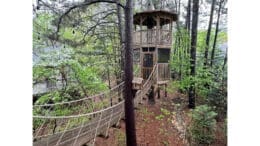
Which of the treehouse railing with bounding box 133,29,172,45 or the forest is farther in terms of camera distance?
the treehouse railing with bounding box 133,29,172,45

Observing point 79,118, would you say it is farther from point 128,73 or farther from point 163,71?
point 163,71

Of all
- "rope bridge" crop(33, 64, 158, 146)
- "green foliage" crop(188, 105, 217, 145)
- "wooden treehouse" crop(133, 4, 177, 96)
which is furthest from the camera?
"wooden treehouse" crop(133, 4, 177, 96)

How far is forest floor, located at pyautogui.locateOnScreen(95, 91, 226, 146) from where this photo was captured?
1611 mm

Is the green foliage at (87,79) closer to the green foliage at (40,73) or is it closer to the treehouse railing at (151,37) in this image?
the green foliage at (40,73)

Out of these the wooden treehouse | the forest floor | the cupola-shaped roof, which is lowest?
the forest floor

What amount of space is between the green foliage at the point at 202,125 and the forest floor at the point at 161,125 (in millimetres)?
40

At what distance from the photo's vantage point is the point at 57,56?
156cm

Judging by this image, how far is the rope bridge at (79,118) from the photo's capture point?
1.49 m

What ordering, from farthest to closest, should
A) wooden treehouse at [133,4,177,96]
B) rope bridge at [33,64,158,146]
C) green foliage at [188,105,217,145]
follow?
1. wooden treehouse at [133,4,177,96]
2. green foliage at [188,105,217,145]
3. rope bridge at [33,64,158,146]

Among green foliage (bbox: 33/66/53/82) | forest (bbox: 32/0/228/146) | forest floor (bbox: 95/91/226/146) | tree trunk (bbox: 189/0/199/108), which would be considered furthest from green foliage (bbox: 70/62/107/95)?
tree trunk (bbox: 189/0/199/108)

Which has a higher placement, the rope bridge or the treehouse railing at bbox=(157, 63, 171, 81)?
the treehouse railing at bbox=(157, 63, 171, 81)

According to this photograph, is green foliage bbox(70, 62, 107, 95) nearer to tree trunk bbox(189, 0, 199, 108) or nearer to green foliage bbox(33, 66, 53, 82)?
green foliage bbox(33, 66, 53, 82)

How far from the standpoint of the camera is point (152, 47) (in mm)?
1757
